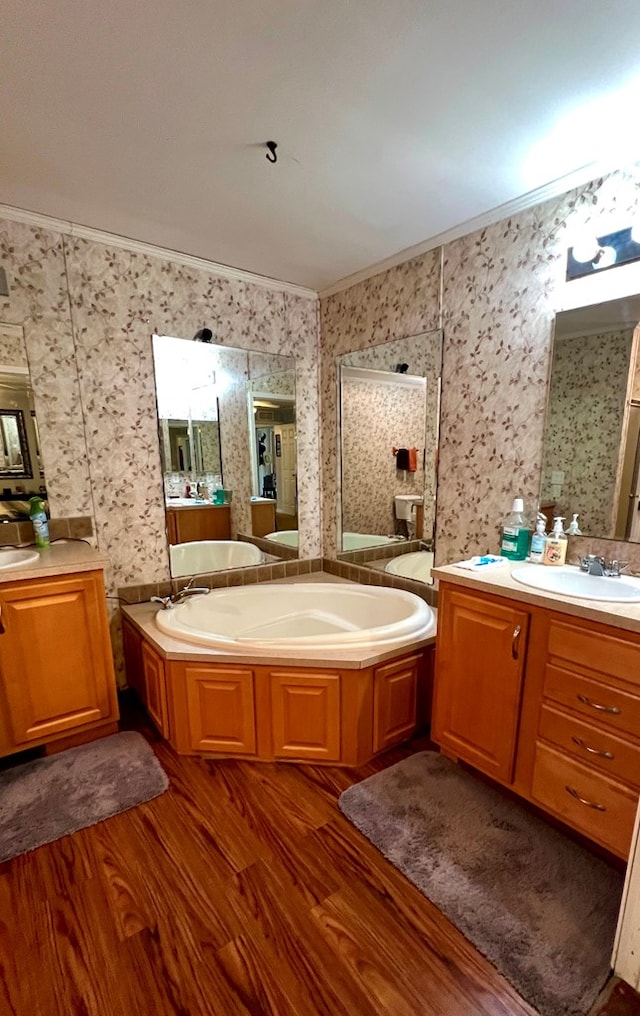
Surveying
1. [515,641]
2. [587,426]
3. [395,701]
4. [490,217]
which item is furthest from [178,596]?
[490,217]

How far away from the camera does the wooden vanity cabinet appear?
1803mm

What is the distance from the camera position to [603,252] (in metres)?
1.66

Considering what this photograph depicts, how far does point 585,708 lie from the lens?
4.52 ft

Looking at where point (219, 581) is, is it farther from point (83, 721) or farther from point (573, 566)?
point (573, 566)

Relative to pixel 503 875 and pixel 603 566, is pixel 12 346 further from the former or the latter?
pixel 503 875

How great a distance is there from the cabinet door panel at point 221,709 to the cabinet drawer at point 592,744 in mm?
1184

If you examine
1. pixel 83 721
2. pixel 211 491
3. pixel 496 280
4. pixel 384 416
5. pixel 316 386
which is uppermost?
pixel 496 280

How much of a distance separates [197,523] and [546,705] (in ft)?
6.89

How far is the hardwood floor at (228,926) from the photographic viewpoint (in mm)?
1106

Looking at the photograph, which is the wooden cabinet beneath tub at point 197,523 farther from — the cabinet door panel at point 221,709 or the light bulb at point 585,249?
the light bulb at point 585,249

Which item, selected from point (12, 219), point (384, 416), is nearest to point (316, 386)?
point (384, 416)

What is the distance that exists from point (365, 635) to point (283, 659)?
0.39 m

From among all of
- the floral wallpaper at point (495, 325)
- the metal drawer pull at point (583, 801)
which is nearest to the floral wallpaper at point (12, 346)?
the floral wallpaper at point (495, 325)

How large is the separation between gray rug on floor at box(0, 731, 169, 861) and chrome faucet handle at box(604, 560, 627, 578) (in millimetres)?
2041
